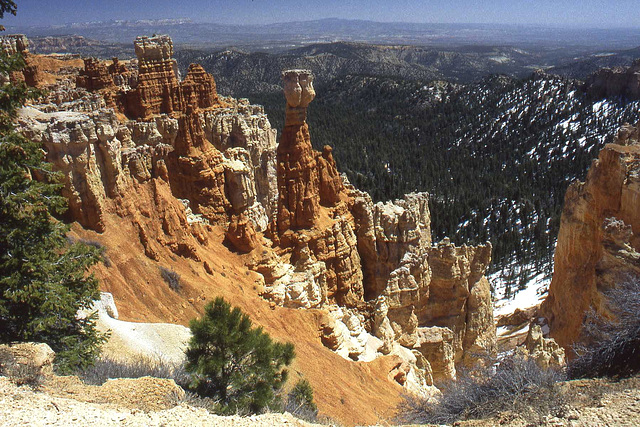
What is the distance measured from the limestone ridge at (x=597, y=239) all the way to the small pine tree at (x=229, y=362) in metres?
13.4

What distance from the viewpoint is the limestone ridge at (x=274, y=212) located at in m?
14.9

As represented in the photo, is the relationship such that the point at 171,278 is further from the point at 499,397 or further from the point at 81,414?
the point at 499,397

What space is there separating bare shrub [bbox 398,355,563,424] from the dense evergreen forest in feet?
108

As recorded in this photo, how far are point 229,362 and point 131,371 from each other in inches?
71.6

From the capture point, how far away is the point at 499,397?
26.5 feet

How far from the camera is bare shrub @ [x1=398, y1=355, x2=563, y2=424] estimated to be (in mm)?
7442

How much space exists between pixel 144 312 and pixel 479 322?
1608cm

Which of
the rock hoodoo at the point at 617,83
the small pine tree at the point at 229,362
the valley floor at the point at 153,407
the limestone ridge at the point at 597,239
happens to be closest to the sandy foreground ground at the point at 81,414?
the valley floor at the point at 153,407

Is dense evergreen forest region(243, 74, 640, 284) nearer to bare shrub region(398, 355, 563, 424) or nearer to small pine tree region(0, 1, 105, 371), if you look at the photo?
bare shrub region(398, 355, 563, 424)

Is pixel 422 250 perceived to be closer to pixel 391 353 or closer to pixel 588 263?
pixel 391 353

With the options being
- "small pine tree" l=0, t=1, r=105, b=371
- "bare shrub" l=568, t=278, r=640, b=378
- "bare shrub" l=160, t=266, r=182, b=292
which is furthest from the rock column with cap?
"bare shrub" l=568, t=278, r=640, b=378

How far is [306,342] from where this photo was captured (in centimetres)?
1534

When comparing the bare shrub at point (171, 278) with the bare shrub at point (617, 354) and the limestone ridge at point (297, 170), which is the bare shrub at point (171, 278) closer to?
the limestone ridge at point (297, 170)

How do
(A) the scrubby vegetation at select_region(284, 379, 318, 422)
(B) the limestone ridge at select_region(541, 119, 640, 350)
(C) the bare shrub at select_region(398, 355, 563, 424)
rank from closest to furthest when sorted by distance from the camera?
1. (C) the bare shrub at select_region(398, 355, 563, 424)
2. (A) the scrubby vegetation at select_region(284, 379, 318, 422)
3. (B) the limestone ridge at select_region(541, 119, 640, 350)
